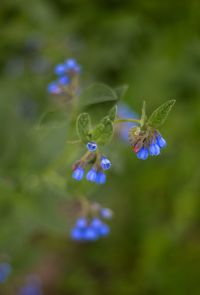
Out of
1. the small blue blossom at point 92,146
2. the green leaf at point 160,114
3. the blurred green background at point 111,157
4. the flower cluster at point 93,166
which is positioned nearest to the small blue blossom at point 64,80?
the blurred green background at point 111,157

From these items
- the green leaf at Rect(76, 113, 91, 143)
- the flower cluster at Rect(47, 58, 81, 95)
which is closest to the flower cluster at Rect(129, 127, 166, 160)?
the green leaf at Rect(76, 113, 91, 143)

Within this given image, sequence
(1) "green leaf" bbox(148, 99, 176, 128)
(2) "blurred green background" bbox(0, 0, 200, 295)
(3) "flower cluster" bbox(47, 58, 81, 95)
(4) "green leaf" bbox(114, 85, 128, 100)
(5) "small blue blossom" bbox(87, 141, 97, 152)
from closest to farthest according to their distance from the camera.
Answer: (1) "green leaf" bbox(148, 99, 176, 128) → (5) "small blue blossom" bbox(87, 141, 97, 152) → (4) "green leaf" bbox(114, 85, 128, 100) → (3) "flower cluster" bbox(47, 58, 81, 95) → (2) "blurred green background" bbox(0, 0, 200, 295)

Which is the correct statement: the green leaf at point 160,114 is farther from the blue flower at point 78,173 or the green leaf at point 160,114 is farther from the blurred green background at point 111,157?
the blurred green background at point 111,157

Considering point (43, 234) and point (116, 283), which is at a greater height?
point (43, 234)

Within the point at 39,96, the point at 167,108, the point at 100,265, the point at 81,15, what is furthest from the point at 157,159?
the point at 167,108

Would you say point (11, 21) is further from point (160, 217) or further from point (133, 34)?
point (160, 217)

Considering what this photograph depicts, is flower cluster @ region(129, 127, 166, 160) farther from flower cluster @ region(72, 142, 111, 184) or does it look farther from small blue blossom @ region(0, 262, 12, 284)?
small blue blossom @ region(0, 262, 12, 284)
